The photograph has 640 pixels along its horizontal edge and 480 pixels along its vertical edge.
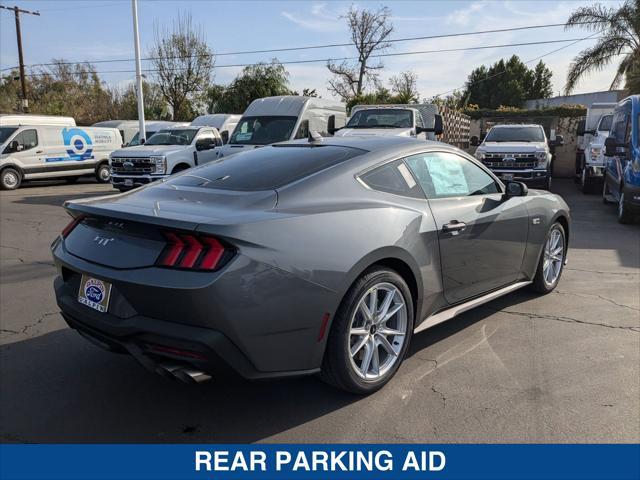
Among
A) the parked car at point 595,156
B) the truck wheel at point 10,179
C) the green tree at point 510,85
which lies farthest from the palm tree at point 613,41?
the green tree at point 510,85

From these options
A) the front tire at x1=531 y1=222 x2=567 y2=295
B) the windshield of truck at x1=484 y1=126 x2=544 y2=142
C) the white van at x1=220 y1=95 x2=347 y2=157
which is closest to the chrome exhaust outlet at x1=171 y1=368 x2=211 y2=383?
the front tire at x1=531 y1=222 x2=567 y2=295

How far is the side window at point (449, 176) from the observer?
13.0 ft

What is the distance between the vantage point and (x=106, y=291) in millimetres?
2975

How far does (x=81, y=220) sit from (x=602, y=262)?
6286 mm

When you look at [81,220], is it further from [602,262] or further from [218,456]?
[602,262]

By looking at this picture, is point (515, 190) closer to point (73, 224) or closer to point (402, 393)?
point (402, 393)

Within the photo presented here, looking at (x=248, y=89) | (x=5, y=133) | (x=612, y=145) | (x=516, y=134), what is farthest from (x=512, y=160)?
(x=248, y=89)

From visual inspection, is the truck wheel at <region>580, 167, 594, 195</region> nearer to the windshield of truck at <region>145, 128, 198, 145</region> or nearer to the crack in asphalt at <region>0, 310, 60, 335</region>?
the windshield of truck at <region>145, 128, 198, 145</region>

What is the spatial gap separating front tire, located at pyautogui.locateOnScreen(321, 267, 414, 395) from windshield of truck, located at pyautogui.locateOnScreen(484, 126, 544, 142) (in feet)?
42.7

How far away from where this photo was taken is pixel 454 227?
3.91 m

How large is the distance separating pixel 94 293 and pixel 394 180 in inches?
77.8

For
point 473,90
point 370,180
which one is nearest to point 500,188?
point 370,180

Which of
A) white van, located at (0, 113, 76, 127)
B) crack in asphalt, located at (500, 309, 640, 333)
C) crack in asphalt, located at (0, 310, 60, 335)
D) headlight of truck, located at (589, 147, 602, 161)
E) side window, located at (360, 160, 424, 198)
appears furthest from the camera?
white van, located at (0, 113, 76, 127)

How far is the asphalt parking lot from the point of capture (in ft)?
10.0
